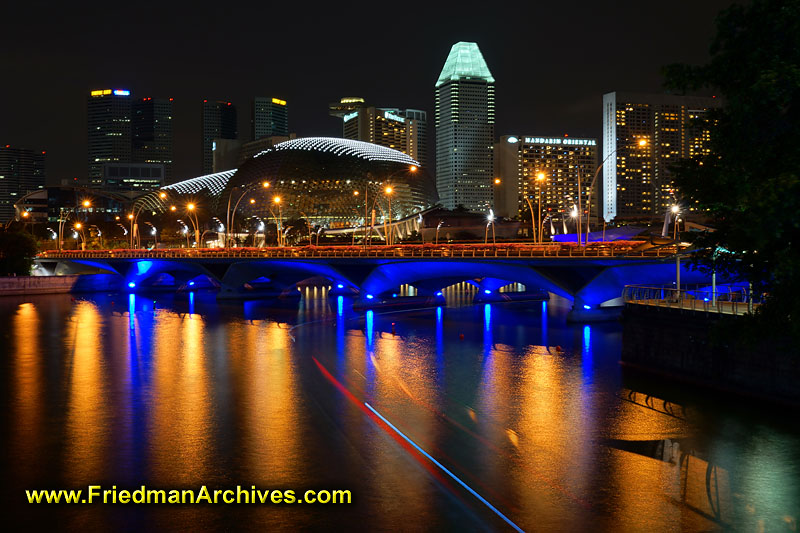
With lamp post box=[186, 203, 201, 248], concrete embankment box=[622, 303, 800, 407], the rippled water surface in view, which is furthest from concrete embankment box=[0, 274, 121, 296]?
concrete embankment box=[622, 303, 800, 407]

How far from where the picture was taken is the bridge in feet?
164

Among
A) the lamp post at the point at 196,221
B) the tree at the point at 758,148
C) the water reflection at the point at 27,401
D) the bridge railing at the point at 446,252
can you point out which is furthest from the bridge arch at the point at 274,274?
the tree at the point at 758,148

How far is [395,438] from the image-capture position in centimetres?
2122

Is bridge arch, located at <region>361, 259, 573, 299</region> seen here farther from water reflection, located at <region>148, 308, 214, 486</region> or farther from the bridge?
water reflection, located at <region>148, 308, 214, 486</region>

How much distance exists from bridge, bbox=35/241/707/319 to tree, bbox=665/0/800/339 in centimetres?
1277

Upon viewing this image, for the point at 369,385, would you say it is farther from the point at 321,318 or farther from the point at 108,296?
the point at 108,296

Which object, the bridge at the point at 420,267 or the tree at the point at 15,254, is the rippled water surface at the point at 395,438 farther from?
the tree at the point at 15,254

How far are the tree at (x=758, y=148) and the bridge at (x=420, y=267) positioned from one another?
1277 centimetres

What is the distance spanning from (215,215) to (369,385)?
468 feet

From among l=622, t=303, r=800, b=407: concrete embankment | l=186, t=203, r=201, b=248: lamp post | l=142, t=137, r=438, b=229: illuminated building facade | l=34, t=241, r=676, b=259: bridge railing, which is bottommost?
l=622, t=303, r=800, b=407: concrete embankment

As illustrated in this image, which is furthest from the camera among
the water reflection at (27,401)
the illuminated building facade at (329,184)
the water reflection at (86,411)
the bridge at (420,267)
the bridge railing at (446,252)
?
the illuminated building facade at (329,184)

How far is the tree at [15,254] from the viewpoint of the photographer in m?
96.6

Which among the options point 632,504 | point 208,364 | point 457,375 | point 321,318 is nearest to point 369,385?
point 457,375

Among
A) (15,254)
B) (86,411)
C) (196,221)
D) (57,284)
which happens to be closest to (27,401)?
(86,411)
